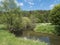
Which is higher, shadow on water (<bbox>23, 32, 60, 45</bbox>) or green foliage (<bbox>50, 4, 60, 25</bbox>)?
green foliage (<bbox>50, 4, 60, 25</bbox>)

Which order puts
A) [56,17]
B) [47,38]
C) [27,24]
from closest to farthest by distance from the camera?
[47,38], [56,17], [27,24]

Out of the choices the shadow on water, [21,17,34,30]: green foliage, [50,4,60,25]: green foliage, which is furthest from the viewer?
[21,17,34,30]: green foliage

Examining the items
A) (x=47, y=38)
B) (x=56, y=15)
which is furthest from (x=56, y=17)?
(x=47, y=38)

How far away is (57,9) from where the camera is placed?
43656mm

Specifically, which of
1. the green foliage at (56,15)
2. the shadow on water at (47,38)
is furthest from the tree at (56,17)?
the shadow on water at (47,38)

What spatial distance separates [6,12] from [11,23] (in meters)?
2.90

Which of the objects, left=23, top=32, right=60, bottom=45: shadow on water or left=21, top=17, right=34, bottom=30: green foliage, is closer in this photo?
left=23, top=32, right=60, bottom=45: shadow on water

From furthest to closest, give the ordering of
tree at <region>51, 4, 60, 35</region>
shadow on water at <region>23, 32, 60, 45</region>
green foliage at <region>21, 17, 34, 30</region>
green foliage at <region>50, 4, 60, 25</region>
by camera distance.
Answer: green foliage at <region>21, 17, 34, 30</region>, green foliage at <region>50, 4, 60, 25</region>, tree at <region>51, 4, 60, 35</region>, shadow on water at <region>23, 32, 60, 45</region>

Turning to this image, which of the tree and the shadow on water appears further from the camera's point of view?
the tree

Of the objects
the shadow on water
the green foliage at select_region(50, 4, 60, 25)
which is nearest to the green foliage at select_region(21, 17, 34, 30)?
the green foliage at select_region(50, 4, 60, 25)

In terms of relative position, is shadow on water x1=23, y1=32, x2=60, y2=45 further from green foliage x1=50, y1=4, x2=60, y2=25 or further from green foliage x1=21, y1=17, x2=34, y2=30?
green foliage x1=21, y1=17, x2=34, y2=30

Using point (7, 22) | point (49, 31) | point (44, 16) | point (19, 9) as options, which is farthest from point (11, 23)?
point (44, 16)

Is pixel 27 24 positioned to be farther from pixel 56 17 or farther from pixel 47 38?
pixel 47 38

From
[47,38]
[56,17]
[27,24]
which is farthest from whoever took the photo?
[27,24]
